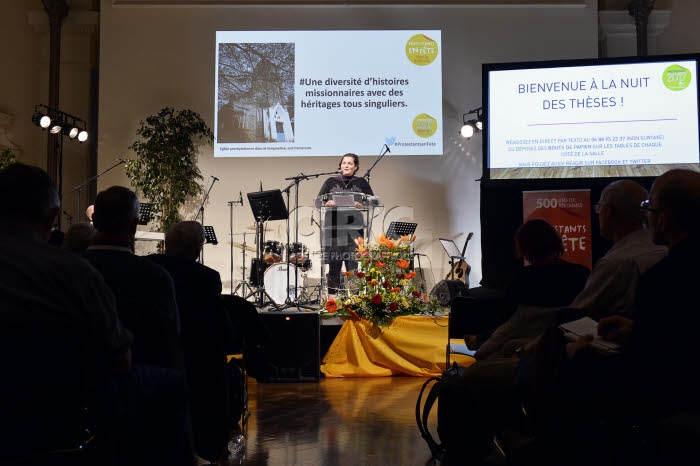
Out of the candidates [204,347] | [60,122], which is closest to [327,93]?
[60,122]

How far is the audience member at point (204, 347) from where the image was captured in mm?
2975

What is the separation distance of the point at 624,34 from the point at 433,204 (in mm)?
3513

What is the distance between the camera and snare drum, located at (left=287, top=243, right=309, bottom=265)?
305 inches

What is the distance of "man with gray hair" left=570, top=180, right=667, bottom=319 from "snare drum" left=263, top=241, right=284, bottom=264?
218 inches

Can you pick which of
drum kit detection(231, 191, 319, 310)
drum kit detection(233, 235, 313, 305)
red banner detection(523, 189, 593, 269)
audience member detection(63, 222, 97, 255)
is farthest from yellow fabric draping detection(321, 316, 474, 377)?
audience member detection(63, 222, 97, 255)

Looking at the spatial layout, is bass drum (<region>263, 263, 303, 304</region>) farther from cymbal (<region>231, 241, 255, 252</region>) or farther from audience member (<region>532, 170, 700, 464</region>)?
audience member (<region>532, 170, 700, 464</region>)

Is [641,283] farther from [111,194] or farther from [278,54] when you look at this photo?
[278,54]

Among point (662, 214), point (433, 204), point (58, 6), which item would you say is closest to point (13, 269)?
point (662, 214)

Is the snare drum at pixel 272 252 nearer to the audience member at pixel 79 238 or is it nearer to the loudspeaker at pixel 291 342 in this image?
the loudspeaker at pixel 291 342

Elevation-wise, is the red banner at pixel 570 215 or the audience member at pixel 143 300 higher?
the red banner at pixel 570 215

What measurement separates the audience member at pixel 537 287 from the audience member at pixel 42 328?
5.61 feet

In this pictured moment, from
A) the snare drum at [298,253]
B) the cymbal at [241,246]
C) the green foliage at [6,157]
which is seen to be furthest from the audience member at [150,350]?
the green foliage at [6,157]

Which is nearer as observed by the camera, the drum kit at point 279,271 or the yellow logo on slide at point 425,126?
the drum kit at point 279,271

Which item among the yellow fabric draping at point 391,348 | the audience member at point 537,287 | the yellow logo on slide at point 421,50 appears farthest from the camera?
the yellow logo on slide at point 421,50
